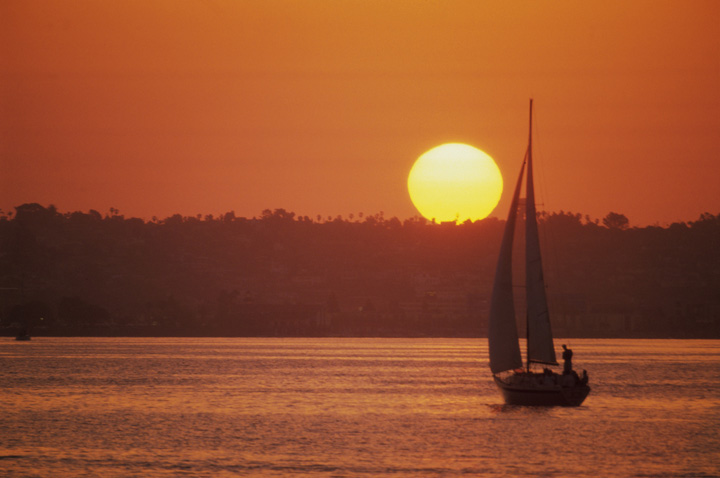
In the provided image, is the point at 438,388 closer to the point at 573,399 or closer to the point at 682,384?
the point at 682,384

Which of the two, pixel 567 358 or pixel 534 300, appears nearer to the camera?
pixel 567 358

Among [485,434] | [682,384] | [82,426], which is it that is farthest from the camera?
[682,384]

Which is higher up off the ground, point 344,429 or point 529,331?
point 529,331

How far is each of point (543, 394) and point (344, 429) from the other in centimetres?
1093

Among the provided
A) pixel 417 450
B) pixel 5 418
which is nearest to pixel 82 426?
pixel 5 418

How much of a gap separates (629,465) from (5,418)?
3693 centimetres

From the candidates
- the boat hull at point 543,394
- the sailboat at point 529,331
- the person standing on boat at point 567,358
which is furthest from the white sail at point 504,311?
the person standing on boat at point 567,358

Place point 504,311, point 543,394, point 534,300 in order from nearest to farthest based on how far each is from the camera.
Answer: point 534,300, point 543,394, point 504,311

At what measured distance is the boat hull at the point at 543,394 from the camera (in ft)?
211

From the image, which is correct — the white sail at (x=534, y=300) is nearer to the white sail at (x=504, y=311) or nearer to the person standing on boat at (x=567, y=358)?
the person standing on boat at (x=567, y=358)

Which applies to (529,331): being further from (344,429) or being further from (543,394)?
(344,429)

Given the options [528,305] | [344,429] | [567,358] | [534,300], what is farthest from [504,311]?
[344,429]

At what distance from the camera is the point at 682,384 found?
106 metres

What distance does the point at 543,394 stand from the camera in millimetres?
64500
